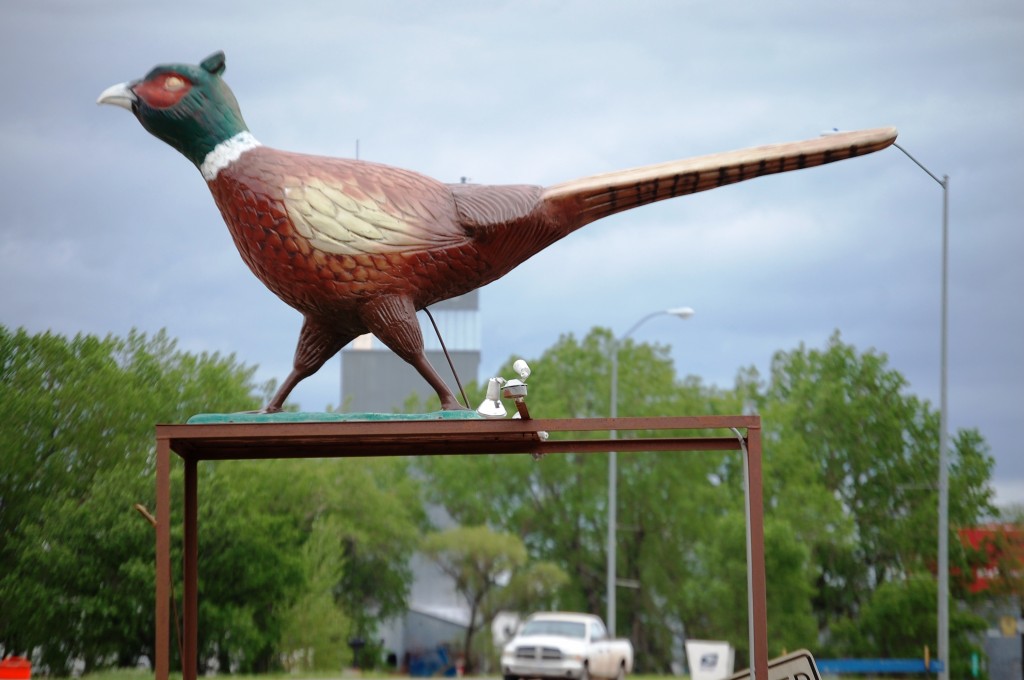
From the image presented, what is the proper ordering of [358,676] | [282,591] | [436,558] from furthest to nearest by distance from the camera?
1. [436,558]
2. [358,676]
3. [282,591]

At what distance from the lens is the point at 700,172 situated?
1112 centimetres

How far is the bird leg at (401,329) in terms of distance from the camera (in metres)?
10.9

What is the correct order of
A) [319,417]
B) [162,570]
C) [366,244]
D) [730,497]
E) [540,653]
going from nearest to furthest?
1. [162,570]
2. [319,417]
3. [366,244]
4. [540,653]
5. [730,497]

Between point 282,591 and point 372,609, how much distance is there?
18506 millimetres

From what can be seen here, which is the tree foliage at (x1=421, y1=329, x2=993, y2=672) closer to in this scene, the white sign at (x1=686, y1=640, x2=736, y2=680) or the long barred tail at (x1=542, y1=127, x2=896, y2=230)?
the white sign at (x1=686, y1=640, x2=736, y2=680)

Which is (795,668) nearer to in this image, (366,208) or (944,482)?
(366,208)

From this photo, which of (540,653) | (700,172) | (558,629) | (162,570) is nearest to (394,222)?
(700,172)

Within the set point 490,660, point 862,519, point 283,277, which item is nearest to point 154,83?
point 283,277

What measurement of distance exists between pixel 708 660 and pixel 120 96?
16.1 metres

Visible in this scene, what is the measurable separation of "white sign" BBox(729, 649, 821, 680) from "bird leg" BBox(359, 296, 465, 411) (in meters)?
3.53

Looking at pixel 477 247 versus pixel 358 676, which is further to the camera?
pixel 358 676

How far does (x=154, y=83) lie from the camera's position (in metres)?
11.1

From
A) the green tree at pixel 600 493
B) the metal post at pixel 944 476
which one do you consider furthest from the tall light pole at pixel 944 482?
the green tree at pixel 600 493

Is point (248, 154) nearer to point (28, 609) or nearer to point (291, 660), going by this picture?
point (28, 609)
